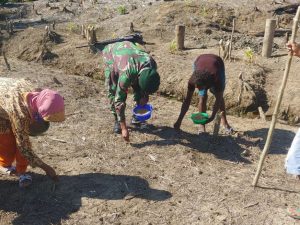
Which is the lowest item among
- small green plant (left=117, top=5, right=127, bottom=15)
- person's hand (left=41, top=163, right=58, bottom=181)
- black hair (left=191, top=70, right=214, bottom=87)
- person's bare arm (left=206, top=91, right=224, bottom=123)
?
person's hand (left=41, top=163, right=58, bottom=181)

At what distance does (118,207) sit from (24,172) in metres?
1.05

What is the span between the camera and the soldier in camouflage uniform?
13.7 feet

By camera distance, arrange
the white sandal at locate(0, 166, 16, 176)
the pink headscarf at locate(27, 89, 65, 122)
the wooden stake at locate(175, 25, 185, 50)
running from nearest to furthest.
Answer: the pink headscarf at locate(27, 89, 65, 122) → the white sandal at locate(0, 166, 16, 176) → the wooden stake at locate(175, 25, 185, 50)

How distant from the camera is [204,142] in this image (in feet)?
16.6

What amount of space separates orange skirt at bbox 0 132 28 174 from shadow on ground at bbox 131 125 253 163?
152 centimetres

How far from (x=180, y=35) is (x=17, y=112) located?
5.39 metres

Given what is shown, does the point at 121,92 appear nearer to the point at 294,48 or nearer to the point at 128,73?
the point at 128,73

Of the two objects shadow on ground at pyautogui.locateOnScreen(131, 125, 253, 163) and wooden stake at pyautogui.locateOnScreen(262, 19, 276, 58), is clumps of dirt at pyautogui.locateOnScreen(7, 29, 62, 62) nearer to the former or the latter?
shadow on ground at pyautogui.locateOnScreen(131, 125, 253, 163)

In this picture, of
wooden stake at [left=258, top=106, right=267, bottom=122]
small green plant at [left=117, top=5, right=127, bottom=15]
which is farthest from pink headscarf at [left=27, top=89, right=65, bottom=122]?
small green plant at [left=117, top=5, right=127, bottom=15]

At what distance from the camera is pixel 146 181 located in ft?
13.7

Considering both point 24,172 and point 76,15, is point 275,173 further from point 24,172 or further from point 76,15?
point 76,15

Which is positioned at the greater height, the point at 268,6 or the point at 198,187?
the point at 268,6

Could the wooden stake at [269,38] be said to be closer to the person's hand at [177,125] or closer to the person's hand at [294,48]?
the person's hand at [177,125]

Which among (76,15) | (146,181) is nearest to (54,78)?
(146,181)
